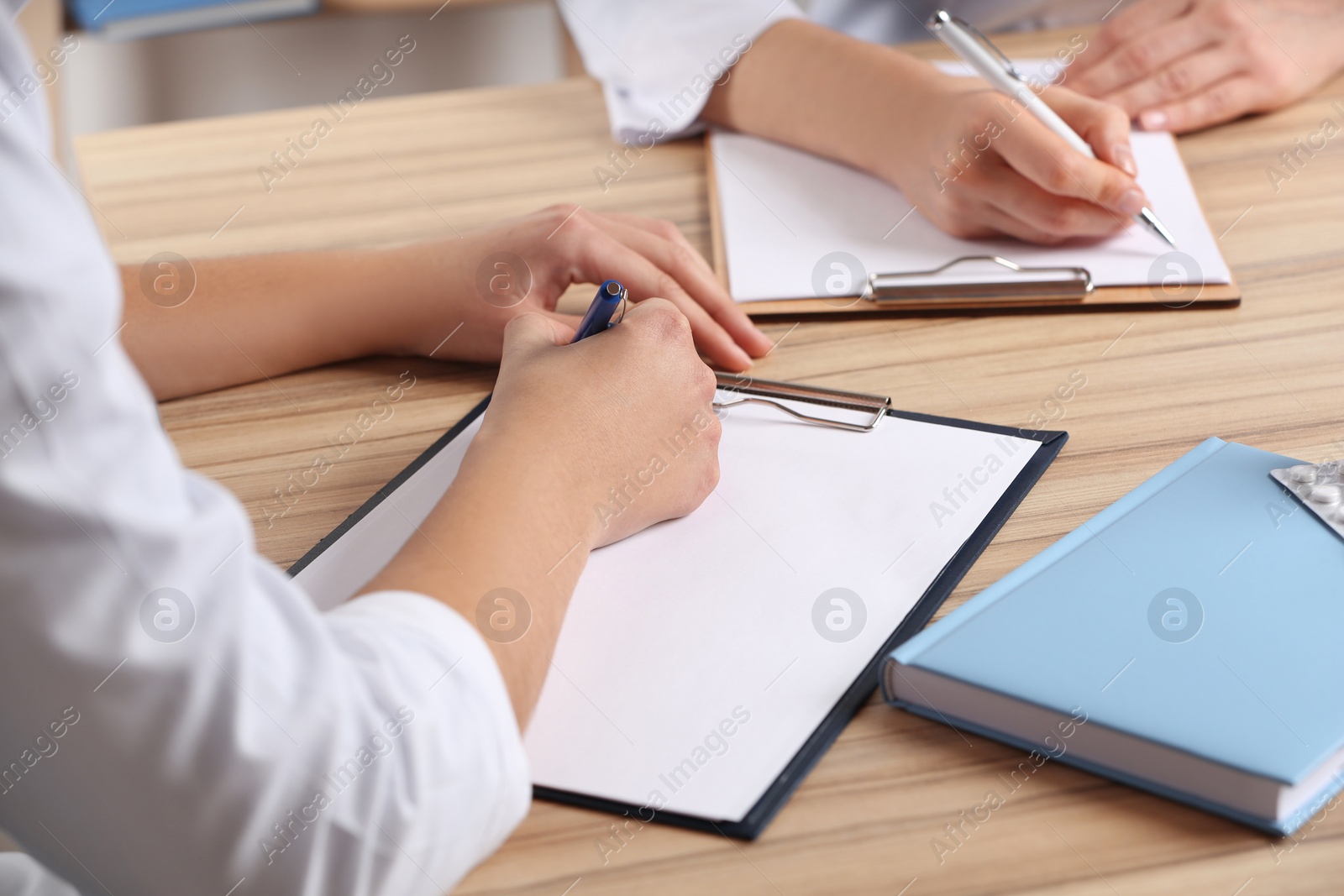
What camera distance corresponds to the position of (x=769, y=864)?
1.52ft

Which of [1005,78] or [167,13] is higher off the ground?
[1005,78]

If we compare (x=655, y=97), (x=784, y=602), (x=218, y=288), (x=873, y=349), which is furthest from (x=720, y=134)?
(x=784, y=602)

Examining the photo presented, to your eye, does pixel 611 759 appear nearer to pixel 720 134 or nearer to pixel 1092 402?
pixel 1092 402

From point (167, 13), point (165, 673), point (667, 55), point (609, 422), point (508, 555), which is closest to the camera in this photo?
point (165, 673)

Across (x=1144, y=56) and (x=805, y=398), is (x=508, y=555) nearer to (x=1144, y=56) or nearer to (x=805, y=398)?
(x=805, y=398)

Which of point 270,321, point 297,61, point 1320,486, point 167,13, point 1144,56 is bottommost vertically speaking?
point 297,61

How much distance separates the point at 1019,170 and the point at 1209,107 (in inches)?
11.4

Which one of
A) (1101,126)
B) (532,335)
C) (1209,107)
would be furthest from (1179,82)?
(532,335)

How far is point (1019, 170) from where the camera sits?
88 cm

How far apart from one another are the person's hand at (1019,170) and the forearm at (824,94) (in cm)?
5

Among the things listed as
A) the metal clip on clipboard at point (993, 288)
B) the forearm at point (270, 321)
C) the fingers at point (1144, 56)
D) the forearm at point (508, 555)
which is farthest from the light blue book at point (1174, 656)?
the fingers at point (1144, 56)

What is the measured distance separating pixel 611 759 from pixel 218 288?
0.53m

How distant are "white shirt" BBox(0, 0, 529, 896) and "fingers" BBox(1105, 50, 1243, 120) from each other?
860 mm

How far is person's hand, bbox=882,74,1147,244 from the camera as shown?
0.86m
